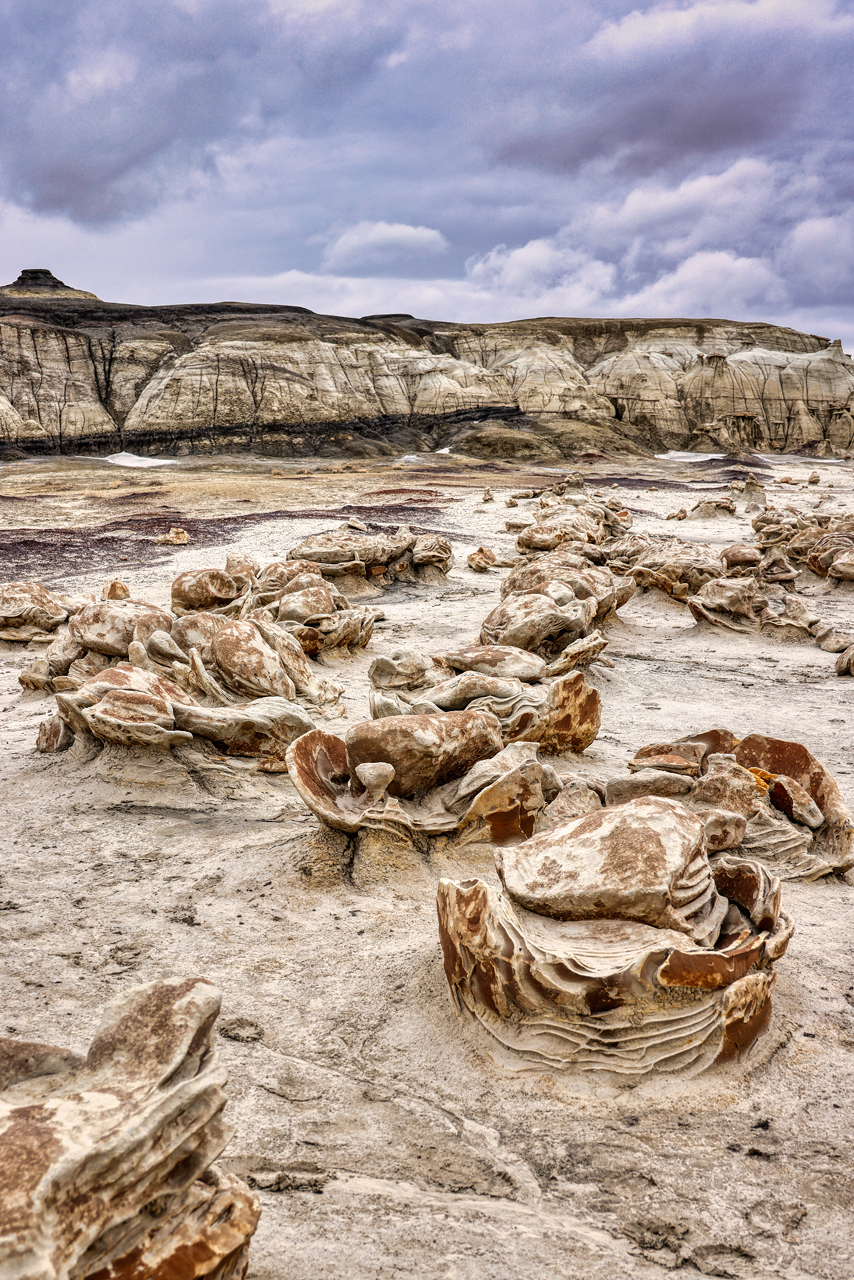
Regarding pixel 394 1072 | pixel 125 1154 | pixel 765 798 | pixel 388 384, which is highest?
pixel 388 384

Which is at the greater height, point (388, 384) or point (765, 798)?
point (388, 384)

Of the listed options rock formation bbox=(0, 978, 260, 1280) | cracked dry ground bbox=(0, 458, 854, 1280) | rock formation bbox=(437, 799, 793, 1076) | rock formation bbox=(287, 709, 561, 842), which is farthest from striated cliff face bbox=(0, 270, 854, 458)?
rock formation bbox=(0, 978, 260, 1280)

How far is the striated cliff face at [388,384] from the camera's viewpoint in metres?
32.2

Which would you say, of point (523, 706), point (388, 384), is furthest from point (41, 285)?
point (523, 706)

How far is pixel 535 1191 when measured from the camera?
1.54m

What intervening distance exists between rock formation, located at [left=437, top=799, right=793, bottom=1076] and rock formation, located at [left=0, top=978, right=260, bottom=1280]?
84 cm

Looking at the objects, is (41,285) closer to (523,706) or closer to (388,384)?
(388,384)

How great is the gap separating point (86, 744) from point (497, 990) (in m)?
2.62

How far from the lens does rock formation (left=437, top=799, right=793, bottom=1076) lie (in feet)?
6.13

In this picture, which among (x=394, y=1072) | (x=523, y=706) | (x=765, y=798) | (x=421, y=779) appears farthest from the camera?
(x=523, y=706)

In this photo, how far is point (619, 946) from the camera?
79.1 inches

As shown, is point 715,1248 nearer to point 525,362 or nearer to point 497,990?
point 497,990

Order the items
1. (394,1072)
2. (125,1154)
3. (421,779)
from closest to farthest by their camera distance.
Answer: (125,1154)
(394,1072)
(421,779)

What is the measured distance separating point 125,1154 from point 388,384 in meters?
38.1
